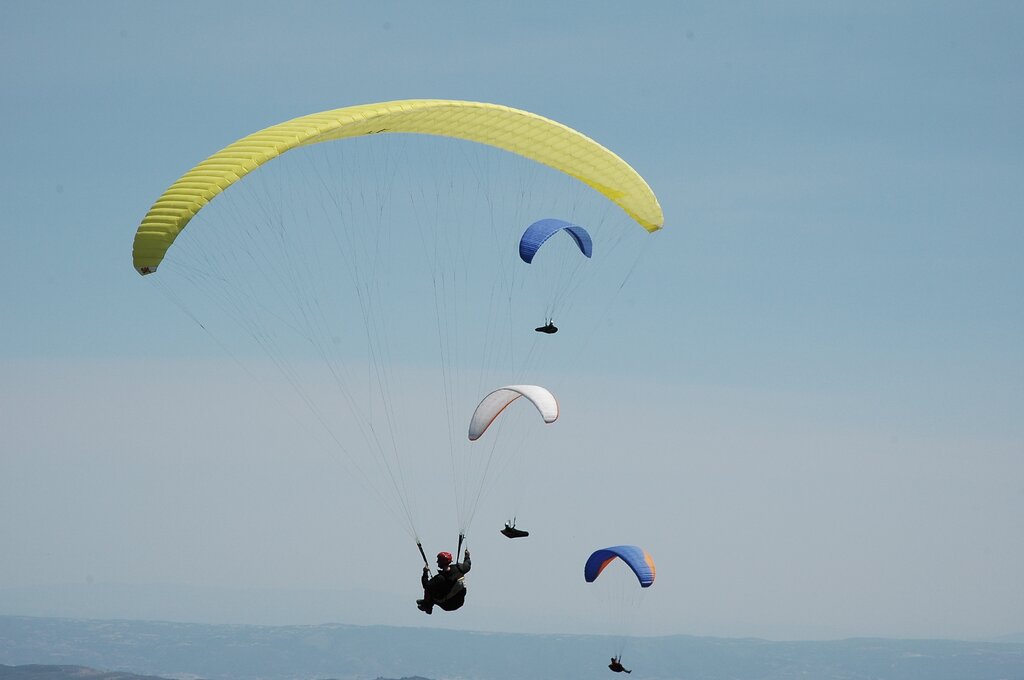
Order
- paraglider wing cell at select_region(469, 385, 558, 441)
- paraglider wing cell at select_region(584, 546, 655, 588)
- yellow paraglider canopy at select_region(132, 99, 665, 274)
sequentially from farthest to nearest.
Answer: paraglider wing cell at select_region(584, 546, 655, 588)
paraglider wing cell at select_region(469, 385, 558, 441)
yellow paraglider canopy at select_region(132, 99, 665, 274)

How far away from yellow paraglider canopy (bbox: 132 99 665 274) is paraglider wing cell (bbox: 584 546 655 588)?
11041 millimetres

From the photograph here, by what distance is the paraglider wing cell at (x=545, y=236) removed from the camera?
32.4m

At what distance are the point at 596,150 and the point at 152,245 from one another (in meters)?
13.4

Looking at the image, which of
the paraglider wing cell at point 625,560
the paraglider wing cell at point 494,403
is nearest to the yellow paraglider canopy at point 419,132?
the paraglider wing cell at point 494,403

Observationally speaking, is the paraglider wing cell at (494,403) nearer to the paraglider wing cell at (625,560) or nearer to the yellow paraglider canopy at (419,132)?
the yellow paraglider canopy at (419,132)

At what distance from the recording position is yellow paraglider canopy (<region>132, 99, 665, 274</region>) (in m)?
24.5

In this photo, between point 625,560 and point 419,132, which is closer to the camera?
point 419,132

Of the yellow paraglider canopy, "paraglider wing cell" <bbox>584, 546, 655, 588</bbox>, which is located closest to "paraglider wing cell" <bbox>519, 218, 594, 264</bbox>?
the yellow paraglider canopy

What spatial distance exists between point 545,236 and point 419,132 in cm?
466

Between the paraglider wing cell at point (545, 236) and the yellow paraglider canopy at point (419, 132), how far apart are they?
58.7 inches

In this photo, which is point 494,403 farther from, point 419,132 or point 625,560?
point 625,560

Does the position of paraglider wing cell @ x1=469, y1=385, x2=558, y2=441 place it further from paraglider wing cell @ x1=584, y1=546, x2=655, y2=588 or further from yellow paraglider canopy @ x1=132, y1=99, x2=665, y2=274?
paraglider wing cell @ x1=584, y1=546, x2=655, y2=588

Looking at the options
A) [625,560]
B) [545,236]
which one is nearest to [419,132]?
[545,236]

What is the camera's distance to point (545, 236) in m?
32.7
